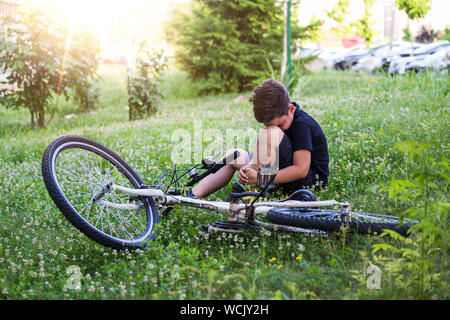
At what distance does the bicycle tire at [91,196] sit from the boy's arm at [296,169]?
1049 mm

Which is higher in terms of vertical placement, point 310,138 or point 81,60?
point 81,60

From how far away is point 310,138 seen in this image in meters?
3.49

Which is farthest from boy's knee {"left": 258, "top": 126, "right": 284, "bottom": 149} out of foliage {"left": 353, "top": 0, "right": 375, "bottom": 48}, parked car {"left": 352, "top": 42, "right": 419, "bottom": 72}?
parked car {"left": 352, "top": 42, "right": 419, "bottom": 72}

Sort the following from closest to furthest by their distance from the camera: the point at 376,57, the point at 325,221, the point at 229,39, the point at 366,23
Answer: the point at 325,221 < the point at 229,39 < the point at 366,23 < the point at 376,57

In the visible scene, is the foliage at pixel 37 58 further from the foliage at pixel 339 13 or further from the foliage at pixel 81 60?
the foliage at pixel 339 13

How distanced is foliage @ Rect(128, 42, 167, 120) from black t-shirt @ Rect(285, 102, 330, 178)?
23.1ft

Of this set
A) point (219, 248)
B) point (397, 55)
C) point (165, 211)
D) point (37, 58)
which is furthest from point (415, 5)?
point (219, 248)

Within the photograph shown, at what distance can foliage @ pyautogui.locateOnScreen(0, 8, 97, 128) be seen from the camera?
8586 millimetres

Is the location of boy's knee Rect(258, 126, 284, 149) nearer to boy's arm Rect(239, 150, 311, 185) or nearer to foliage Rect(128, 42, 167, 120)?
boy's arm Rect(239, 150, 311, 185)

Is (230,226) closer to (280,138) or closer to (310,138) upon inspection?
(280,138)

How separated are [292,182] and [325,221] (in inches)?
34.0

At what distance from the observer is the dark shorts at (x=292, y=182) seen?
11.4ft

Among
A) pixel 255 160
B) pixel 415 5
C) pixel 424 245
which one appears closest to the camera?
pixel 424 245
